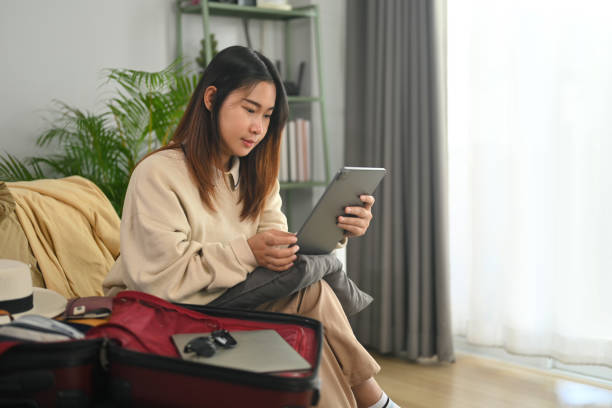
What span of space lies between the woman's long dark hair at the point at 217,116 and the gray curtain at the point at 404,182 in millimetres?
1071

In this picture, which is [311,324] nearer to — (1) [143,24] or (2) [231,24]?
(1) [143,24]

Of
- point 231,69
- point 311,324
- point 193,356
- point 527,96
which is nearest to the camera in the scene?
point 193,356

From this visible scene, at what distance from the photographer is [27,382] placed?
3.43 ft

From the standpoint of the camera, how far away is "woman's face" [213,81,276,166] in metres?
1.64

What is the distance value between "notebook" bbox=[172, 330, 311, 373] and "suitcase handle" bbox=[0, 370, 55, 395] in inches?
8.4

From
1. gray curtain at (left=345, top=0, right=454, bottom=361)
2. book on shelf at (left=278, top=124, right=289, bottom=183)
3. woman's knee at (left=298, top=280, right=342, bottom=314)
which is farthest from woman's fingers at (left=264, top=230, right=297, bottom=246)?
book on shelf at (left=278, top=124, right=289, bottom=183)

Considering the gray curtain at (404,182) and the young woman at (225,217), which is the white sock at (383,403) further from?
the gray curtain at (404,182)

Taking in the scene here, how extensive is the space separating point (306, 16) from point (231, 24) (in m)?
0.35

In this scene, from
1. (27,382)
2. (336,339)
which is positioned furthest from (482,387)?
(27,382)

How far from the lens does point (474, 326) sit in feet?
8.84

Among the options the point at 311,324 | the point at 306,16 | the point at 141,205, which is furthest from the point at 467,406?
the point at 306,16

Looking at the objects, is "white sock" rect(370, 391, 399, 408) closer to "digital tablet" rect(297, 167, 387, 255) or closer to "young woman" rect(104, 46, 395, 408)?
"young woman" rect(104, 46, 395, 408)

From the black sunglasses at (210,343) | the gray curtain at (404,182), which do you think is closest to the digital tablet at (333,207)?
the black sunglasses at (210,343)

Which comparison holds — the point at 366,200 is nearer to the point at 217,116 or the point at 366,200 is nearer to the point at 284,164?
the point at 217,116
